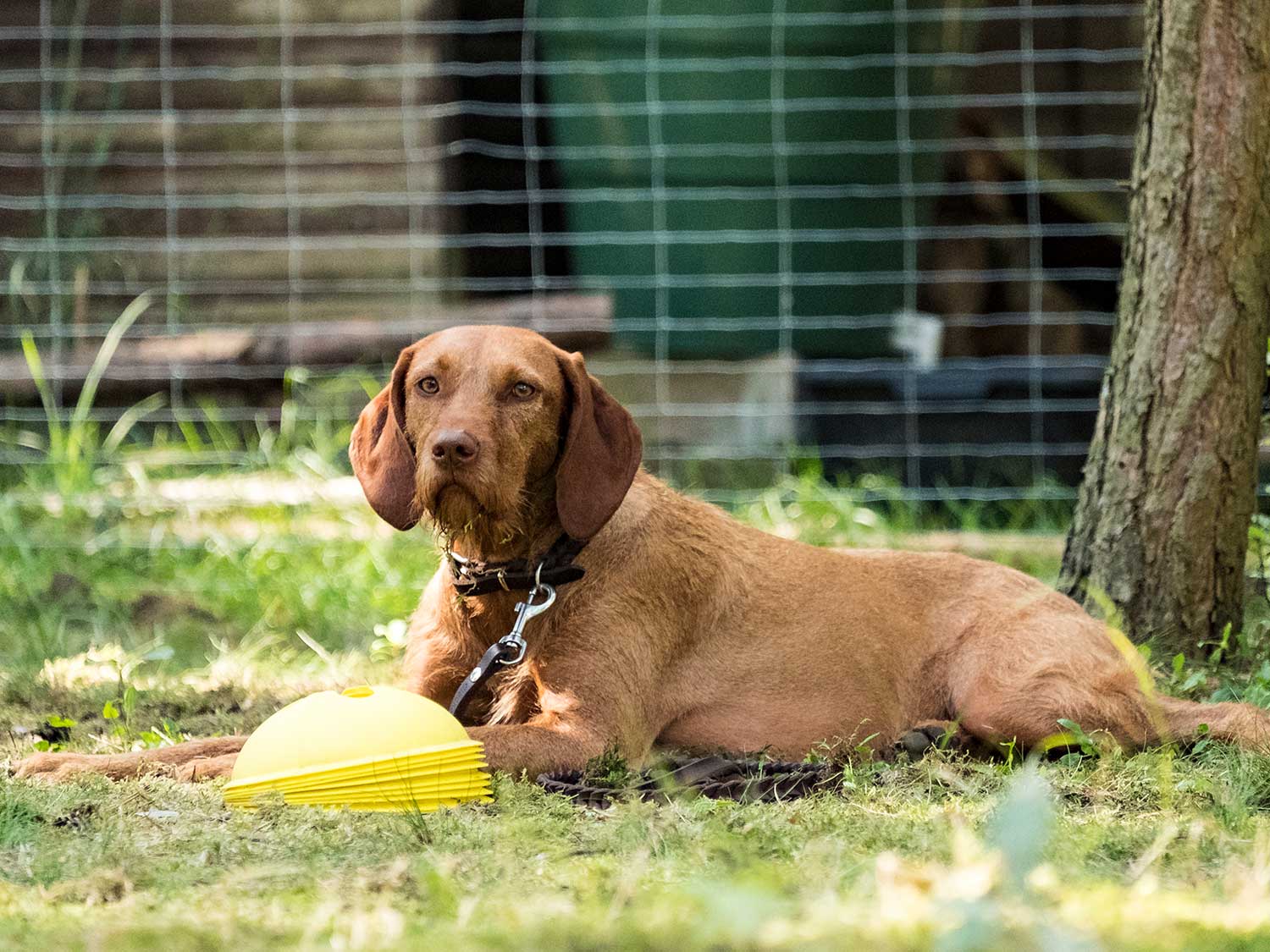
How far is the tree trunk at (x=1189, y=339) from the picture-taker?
4230 millimetres

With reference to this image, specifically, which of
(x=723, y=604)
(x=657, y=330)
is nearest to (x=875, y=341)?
(x=657, y=330)

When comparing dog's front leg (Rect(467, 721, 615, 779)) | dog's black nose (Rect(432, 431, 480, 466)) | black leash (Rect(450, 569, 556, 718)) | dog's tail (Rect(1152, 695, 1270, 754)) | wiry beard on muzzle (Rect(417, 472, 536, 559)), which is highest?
dog's black nose (Rect(432, 431, 480, 466))

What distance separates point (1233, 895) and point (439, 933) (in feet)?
3.68

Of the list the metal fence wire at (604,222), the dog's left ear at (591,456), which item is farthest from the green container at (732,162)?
the dog's left ear at (591,456)

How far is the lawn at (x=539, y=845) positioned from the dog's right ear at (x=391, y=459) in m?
0.74

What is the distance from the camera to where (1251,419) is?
4371 millimetres

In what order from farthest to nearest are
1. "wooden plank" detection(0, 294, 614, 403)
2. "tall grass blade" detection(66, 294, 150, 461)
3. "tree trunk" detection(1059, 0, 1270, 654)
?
"wooden plank" detection(0, 294, 614, 403) < "tall grass blade" detection(66, 294, 150, 461) < "tree trunk" detection(1059, 0, 1270, 654)

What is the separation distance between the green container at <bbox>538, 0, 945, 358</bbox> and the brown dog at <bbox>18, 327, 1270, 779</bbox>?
132 inches

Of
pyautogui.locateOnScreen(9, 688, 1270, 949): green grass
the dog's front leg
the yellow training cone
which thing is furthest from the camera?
the dog's front leg

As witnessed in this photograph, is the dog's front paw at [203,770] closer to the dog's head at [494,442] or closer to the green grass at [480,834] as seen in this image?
the green grass at [480,834]

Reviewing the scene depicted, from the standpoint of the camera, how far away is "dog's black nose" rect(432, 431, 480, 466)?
334cm

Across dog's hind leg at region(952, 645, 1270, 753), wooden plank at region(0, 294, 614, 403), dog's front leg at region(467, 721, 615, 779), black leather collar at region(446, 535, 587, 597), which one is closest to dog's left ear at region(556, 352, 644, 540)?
black leather collar at region(446, 535, 587, 597)

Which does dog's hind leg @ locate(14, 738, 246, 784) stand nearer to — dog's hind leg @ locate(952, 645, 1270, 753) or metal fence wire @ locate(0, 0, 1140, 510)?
dog's hind leg @ locate(952, 645, 1270, 753)

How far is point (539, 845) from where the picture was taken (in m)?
2.74
